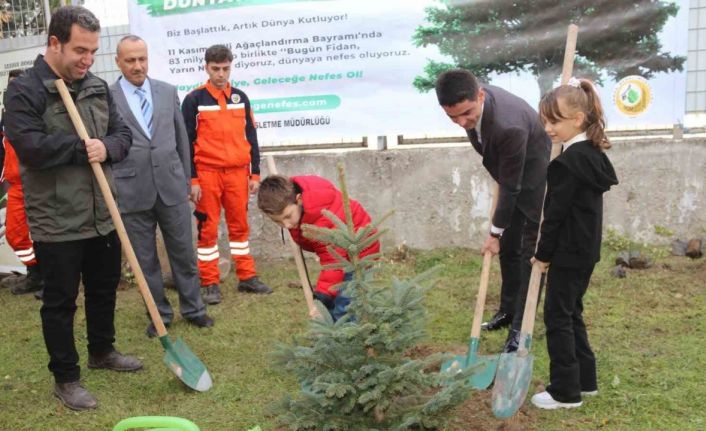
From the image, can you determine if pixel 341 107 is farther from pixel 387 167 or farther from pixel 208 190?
pixel 208 190

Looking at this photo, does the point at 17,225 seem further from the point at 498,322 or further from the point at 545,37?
the point at 545,37

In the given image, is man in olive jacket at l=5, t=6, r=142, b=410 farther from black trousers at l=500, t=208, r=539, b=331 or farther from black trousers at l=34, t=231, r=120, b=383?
black trousers at l=500, t=208, r=539, b=331

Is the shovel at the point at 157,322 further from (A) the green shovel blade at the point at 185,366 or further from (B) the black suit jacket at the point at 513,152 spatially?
(B) the black suit jacket at the point at 513,152

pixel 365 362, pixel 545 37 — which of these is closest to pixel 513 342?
pixel 365 362

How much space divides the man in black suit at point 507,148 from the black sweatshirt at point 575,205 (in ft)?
1.92

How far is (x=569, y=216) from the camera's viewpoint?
332 cm

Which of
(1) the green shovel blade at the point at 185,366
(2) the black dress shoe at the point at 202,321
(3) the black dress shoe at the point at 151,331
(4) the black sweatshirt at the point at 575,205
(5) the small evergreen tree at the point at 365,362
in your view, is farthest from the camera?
(2) the black dress shoe at the point at 202,321

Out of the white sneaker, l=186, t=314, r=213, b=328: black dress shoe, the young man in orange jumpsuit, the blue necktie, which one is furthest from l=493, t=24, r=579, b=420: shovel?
the young man in orange jumpsuit

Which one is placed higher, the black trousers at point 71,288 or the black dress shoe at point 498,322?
the black trousers at point 71,288

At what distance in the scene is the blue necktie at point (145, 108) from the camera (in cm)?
484

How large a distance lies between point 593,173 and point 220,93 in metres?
3.41

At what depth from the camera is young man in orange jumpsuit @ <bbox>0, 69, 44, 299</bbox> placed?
6086 mm

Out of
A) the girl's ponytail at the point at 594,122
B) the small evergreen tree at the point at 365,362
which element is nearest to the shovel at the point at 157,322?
the small evergreen tree at the point at 365,362

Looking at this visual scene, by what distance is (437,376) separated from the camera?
2998mm
